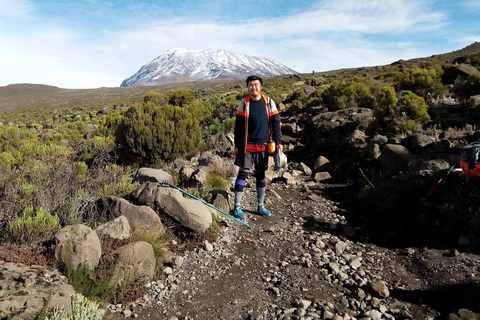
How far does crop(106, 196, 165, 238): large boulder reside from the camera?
404 centimetres

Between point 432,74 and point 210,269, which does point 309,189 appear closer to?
point 210,269

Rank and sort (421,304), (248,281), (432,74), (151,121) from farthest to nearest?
(432,74)
(151,121)
(248,281)
(421,304)

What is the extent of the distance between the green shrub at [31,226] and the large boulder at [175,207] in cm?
115

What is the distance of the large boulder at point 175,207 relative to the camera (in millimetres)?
4348

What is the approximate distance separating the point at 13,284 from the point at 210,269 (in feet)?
6.57

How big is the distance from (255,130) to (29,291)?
11.4ft

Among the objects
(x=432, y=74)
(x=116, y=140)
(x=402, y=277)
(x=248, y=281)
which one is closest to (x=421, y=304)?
(x=402, y=277)

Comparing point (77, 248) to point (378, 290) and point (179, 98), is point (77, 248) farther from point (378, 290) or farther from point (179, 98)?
point (179, 98)

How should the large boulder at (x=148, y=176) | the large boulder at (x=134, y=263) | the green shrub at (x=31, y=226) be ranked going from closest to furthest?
the large boulder at (x=134, y=263)
the green shrub at (x=31, y=226)
the large boulder at (x=148, y=176)

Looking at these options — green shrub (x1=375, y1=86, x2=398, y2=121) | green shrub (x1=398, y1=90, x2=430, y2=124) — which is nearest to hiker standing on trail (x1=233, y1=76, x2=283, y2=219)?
green shrub (x1=375, y1=86, x2=398, y2=121)

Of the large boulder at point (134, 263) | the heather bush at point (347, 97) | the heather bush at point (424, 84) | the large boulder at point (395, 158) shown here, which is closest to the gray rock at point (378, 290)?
the large boulder at point (134, 263)

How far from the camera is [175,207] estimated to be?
4352 mm

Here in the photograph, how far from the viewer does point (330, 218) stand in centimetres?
541

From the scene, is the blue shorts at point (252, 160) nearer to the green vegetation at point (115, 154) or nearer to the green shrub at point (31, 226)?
the green vegetation at point (115, 154)
